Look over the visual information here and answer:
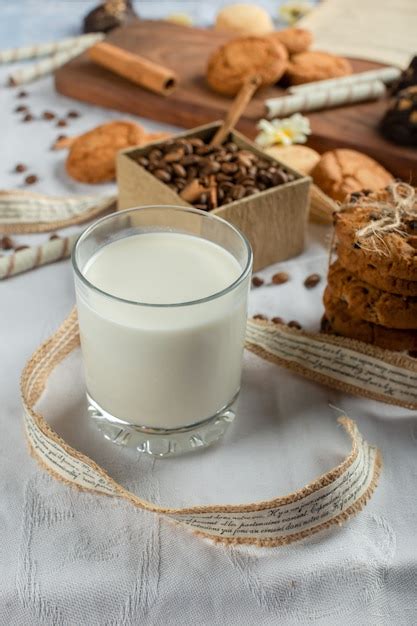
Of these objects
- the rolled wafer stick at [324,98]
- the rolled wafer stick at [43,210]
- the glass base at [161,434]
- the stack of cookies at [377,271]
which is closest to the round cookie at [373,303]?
the stack of cookies at [377,271]

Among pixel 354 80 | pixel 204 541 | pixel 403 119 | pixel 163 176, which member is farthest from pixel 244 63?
pixel 204 541

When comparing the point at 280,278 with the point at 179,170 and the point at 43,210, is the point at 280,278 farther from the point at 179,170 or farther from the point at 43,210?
the point at 43,210

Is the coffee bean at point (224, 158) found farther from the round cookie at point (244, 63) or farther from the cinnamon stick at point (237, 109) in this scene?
the round cookie at point (244, 63)

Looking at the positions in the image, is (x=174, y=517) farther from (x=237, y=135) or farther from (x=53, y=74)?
(x=53, y=74)

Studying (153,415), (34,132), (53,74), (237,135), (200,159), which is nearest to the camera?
(153,415)

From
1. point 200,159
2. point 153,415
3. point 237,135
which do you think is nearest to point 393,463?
point 153,415

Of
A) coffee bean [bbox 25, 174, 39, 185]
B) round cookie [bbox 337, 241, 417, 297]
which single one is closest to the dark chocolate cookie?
round cookie [bbox 337, 241, 417, 297]
